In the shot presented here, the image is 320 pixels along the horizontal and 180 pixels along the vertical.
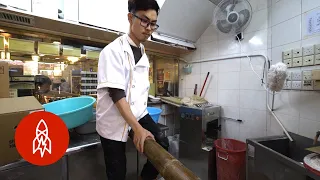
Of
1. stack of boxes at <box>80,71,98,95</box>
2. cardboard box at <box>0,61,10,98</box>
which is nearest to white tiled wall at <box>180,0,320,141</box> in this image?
stack of boxes at <box>80,71,98,95</box>

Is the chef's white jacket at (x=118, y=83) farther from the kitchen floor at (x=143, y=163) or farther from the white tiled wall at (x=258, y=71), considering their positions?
the white tiled wall at (x=258, y=71)

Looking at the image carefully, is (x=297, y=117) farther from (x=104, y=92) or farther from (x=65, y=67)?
(x=65, y=67)

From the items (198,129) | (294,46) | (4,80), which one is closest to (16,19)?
(4,80)

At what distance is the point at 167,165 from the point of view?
0.42 m

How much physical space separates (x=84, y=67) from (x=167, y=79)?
1382mm

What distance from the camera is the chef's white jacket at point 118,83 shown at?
73cm

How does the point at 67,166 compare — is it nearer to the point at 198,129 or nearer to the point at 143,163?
the point at 143,163

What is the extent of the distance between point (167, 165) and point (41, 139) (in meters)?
0.50

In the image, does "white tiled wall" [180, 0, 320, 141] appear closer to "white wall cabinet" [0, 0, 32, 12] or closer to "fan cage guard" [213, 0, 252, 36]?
"fan cage guard" [213, 0, 252, 36]

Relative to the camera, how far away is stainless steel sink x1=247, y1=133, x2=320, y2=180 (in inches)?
30.8

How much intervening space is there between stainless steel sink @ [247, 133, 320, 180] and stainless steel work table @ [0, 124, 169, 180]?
1180 mm

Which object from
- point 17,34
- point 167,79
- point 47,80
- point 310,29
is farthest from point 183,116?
point 17,34

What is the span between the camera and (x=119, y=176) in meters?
0.80

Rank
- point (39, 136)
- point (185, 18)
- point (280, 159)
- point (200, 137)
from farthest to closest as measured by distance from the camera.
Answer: point (185, 18), point (200, 137), point (280, 159), point (39, 136)
